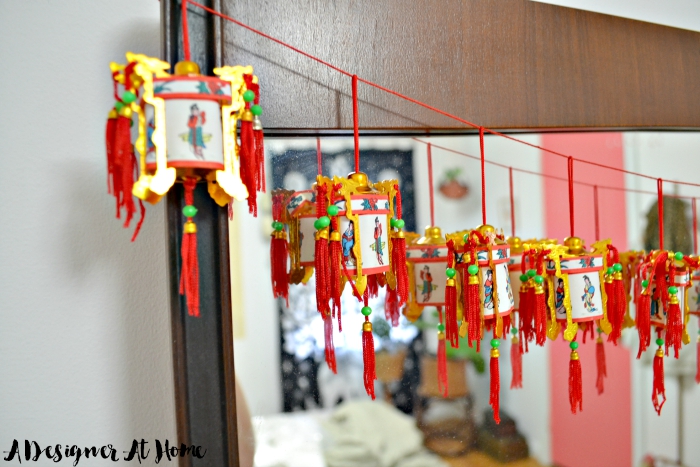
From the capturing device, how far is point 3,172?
78 centimetres

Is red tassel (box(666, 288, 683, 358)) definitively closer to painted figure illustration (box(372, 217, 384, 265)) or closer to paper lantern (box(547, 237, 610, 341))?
paper lantern (box(547, 237, 610, 341))

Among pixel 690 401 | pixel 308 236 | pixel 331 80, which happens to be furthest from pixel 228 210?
pixel 690 401

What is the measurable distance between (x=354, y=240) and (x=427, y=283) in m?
0.20

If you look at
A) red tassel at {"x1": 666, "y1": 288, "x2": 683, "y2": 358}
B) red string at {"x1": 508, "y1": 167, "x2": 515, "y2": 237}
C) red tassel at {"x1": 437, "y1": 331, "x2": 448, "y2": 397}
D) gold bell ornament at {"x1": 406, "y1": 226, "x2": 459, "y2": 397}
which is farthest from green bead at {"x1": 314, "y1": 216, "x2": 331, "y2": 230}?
red tassel at {"x1": 666, "y1": 288, "x2": 683, "y2": 358}

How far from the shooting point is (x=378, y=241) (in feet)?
2.32

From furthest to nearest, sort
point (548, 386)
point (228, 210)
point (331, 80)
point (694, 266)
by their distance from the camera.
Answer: point (548, 386) < point (694, 266) < point (331, 80) < point (228, 210)

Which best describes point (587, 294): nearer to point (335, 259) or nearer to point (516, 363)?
point (516, 363)

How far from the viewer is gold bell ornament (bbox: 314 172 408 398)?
2.22ft

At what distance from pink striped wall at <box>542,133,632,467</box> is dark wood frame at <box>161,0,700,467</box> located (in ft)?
0.23

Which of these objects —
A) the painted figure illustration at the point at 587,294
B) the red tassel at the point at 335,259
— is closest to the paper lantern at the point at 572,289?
the painted figure illustration at the point at 587,294

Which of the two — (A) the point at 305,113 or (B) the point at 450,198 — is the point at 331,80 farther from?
(B) the point at 450,198

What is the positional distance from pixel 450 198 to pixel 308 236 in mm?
289

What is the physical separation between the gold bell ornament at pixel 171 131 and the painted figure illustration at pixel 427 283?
331 mm

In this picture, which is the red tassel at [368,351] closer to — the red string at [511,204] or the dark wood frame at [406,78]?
the dark wood frame at [406,78]
